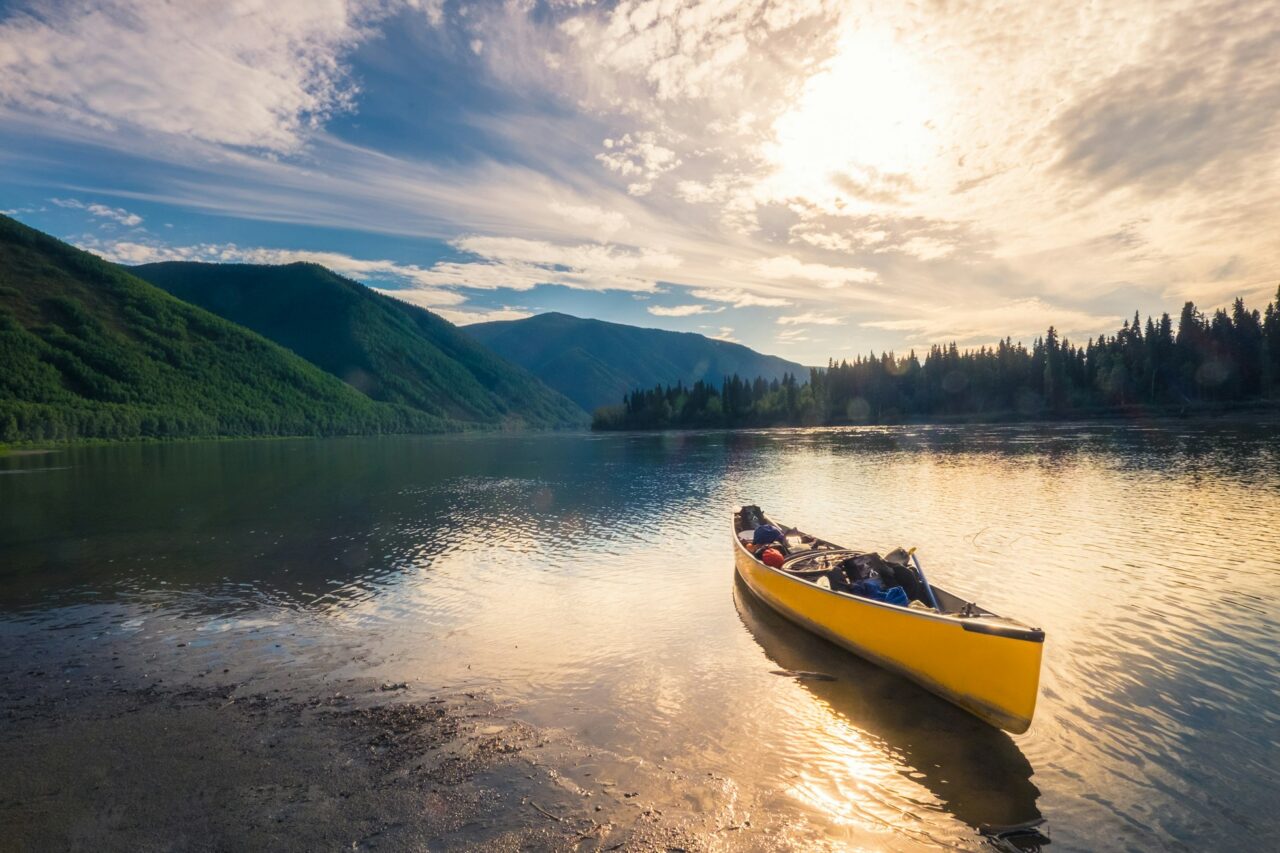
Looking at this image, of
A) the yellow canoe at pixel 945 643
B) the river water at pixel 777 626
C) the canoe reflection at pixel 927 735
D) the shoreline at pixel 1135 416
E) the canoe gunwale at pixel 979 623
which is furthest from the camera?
the shoreline at pixel 1135 416

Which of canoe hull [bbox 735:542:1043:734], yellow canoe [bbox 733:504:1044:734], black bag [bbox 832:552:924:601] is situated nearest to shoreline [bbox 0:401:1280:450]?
black bag [bbox 832:552:924:601]

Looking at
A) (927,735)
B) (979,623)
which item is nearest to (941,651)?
(979,623)

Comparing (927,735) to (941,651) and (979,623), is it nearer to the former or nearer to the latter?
A: (941,651)

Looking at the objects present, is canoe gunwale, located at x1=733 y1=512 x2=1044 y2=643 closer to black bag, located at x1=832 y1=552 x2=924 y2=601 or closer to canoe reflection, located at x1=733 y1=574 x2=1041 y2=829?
canoe reflection, located at x1=733 y1=574 x2=1041 y2=829

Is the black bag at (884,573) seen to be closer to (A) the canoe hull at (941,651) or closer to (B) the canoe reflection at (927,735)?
(A) the canoe hull at (941,651)

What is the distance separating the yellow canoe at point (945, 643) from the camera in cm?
1196

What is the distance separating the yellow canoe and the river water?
67 cm

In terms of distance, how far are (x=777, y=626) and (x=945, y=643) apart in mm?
7039

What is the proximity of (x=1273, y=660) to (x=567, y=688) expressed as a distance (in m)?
18.1

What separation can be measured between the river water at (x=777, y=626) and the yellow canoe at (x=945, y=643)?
672mm

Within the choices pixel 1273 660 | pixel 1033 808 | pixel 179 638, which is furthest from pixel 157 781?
pixel 1273 660

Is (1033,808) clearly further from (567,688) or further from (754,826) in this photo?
(567,688)

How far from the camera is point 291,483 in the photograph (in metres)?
68.0

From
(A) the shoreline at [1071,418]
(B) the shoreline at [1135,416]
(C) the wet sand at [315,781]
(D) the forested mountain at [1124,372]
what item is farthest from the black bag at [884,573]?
(D) the forested mountain at [1124,372]
